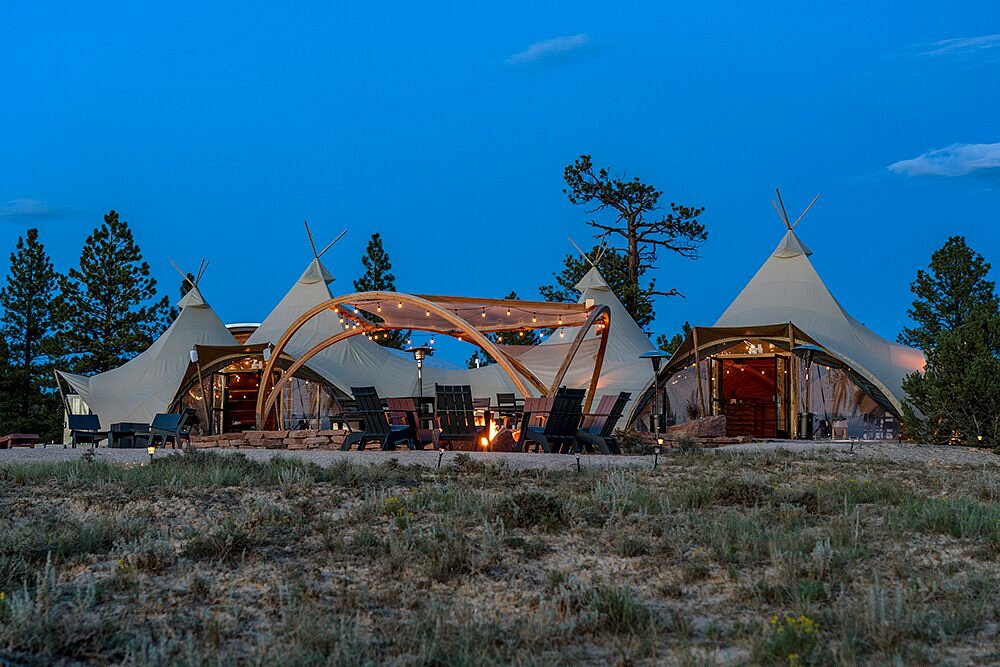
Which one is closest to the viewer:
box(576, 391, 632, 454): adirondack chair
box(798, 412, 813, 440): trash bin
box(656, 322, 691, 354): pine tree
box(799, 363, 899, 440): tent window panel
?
box(576, 391, 632, 454): adirondack chair

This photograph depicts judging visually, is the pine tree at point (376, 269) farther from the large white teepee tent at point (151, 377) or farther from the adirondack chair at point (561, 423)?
the adirondack chair at point (561, 423)

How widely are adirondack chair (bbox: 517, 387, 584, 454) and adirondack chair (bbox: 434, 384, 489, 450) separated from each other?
30.0 inches

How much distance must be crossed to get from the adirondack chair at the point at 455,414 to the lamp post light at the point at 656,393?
5172 millimetres

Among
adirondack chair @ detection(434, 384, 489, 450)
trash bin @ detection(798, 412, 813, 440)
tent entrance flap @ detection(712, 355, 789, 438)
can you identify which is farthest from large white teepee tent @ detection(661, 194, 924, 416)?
adirondack chair @ detection(434, 384, 489, 450)

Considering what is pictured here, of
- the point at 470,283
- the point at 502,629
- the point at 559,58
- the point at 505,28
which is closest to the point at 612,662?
the point at 502,629

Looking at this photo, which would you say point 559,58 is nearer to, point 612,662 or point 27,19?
point 27,19

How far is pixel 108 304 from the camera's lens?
3127 cm

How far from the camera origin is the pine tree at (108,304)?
30.3 m

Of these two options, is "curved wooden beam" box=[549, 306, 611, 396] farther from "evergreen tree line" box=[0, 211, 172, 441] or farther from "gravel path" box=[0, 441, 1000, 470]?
"evergreen tree line" box=[0, 211, 172, 441]

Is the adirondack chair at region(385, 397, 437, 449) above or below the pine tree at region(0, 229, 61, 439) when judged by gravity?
below

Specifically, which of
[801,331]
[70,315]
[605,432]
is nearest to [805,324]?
[801,331]

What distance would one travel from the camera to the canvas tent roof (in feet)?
61.8

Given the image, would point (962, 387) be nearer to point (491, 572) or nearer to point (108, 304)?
point (491, 572)

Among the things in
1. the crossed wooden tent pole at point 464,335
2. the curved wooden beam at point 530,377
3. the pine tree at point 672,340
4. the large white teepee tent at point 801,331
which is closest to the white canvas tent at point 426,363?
the pine tree at point 672,340
